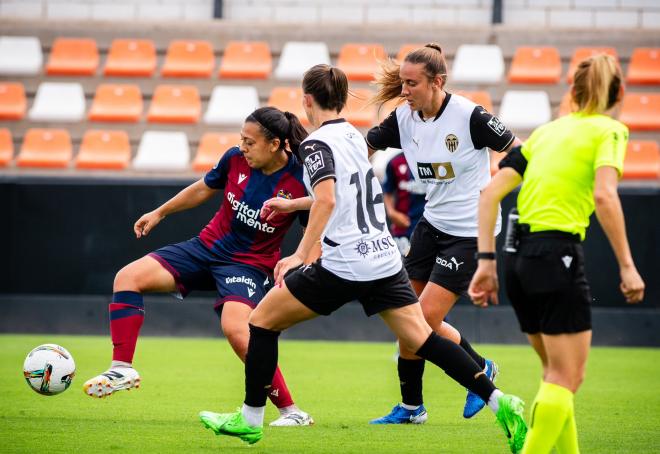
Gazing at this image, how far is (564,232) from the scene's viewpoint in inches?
171

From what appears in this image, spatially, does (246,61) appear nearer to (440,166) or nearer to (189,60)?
(189,60)

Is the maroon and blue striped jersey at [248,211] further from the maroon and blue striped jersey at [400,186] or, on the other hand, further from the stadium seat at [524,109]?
the stadium seat at [524,109]

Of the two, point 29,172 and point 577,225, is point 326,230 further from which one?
point 29,172

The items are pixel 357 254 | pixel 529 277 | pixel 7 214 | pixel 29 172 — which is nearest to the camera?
pixel 529 277

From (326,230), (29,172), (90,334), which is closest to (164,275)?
(326,230)

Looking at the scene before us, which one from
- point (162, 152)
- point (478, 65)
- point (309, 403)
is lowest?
point (309, 403)

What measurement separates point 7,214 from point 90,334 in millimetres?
1636

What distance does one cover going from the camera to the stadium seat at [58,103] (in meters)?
15.6

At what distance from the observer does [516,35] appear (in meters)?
16.5

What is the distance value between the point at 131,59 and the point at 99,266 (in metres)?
5.22

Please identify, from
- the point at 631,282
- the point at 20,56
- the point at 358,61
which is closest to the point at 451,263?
the point at 631,282

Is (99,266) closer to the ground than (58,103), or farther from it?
closer to the ground

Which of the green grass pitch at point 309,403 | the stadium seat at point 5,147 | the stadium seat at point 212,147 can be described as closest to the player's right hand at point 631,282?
the green grass pitch at point 309,403

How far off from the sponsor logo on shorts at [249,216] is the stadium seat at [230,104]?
29.0 feet
